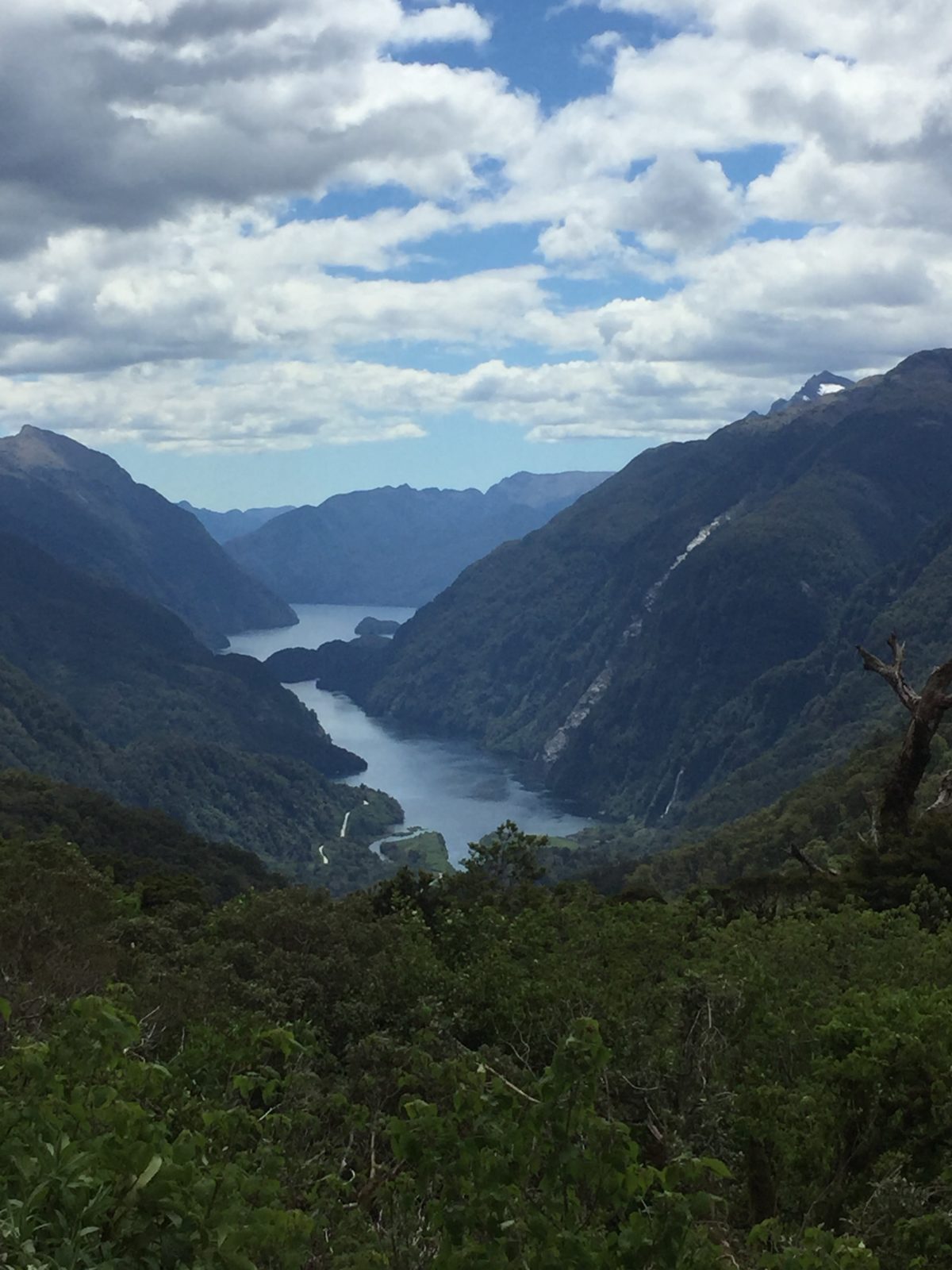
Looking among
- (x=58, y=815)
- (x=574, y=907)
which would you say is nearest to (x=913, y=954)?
(x=574, y=907)

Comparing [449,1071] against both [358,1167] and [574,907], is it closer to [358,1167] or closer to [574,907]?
[358,1167]

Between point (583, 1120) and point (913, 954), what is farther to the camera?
point (913, 954)

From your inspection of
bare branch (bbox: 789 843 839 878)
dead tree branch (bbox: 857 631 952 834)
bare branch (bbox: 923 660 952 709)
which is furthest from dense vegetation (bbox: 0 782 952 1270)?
bare branch (bbox: 789 843 839 878)

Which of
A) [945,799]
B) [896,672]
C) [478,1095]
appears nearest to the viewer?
[478,1095]

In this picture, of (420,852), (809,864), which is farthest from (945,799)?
(420,852)

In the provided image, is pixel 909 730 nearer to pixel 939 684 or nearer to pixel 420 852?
pixel 939 684

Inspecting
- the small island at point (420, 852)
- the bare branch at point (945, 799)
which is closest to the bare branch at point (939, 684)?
the bare branch at point (945, 799)

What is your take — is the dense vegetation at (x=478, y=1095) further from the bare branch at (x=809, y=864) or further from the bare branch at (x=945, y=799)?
the bare branch at (x=945, y=799)

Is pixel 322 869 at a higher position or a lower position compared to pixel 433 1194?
lower
